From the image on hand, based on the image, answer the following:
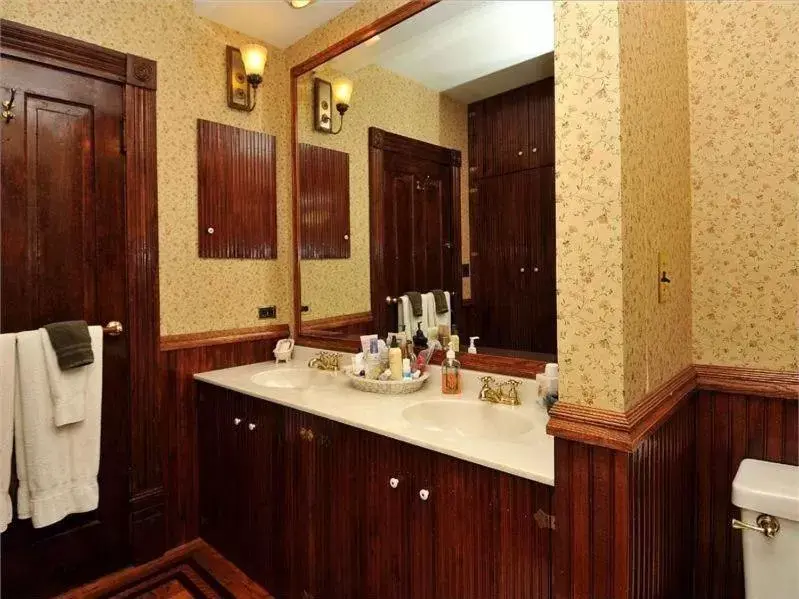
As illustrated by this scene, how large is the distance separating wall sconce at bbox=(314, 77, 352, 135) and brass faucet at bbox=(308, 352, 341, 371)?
113 cm

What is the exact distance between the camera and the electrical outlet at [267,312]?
2416 millimetres

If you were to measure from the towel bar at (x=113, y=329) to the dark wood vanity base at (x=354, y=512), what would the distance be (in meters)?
0.44

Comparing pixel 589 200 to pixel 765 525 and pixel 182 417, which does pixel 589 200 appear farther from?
pixel 182 417

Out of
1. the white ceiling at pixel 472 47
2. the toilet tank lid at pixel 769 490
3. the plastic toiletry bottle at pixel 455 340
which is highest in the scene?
the white ceiling at pixel 472 47

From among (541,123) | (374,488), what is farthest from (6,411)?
(541,123)

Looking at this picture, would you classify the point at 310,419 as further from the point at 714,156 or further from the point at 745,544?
the point at 714,156

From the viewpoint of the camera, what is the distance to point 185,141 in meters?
2.13

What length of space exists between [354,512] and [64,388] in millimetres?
1173

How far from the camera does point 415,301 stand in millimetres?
1982

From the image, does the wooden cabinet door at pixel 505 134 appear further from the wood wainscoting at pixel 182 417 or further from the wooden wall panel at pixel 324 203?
the wood wainscoting at pixel 182 417

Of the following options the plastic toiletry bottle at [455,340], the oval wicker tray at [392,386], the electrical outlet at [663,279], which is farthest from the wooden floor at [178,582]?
the electrical outlet at [663,279]

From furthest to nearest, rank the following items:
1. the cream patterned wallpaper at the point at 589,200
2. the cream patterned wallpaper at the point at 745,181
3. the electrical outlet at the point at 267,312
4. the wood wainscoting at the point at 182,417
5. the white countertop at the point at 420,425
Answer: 1. the electrical outlet at the point at 267,312
2. the wood wainscoting at the point at 182,417
3. the cream patterned wallpaper at the point at 745,181
4. the white countertop at the point at 420,425
5. the cream patterned wallpaper at the point at 589,200

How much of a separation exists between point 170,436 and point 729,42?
8.51 feet

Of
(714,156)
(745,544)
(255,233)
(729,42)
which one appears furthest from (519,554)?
(255,233)
